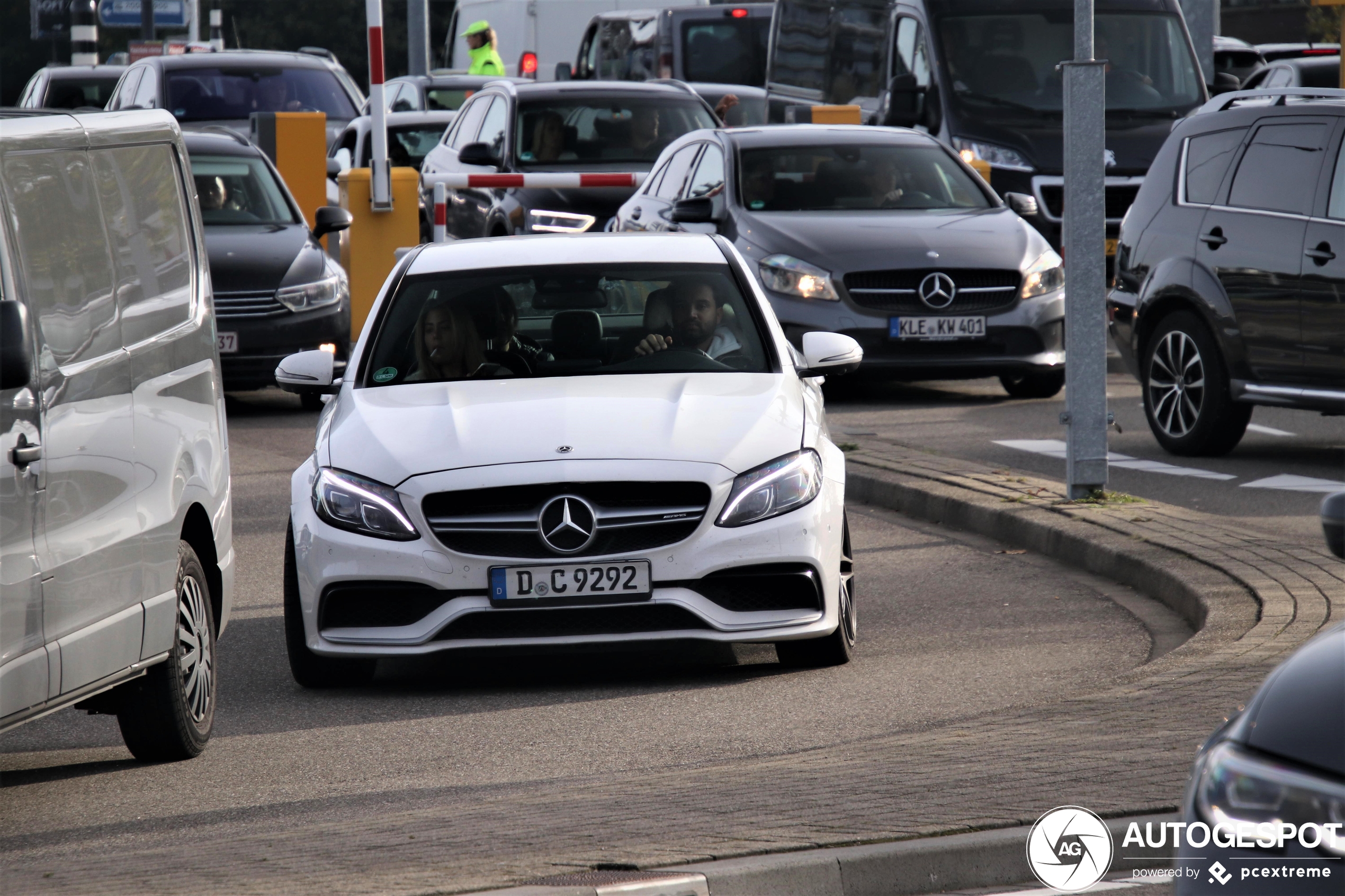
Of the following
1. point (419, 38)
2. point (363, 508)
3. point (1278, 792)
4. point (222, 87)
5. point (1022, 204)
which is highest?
point (419, 38)

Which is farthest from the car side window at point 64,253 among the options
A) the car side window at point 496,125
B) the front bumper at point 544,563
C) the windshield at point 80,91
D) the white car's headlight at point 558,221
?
the windshield at point 80,91

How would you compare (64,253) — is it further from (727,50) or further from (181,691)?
(727,50)

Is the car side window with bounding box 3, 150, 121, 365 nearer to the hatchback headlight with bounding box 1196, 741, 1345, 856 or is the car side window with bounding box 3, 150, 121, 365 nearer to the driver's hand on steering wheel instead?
the driver's hand on steering wheel

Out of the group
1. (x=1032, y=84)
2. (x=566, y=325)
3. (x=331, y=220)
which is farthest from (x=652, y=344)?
(x=1032, y=84)

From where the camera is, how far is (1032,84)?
64.0 feet

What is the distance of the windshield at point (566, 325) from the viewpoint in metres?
8.14

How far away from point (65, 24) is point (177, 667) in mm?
32777

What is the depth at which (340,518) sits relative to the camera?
23.8 feet

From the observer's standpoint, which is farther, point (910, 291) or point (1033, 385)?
point (1033, 385)

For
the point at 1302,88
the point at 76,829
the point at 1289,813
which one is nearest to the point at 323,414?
the point at 76,829

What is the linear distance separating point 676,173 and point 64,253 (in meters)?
10.7

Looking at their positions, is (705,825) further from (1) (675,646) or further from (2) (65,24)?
(2) (65,24)

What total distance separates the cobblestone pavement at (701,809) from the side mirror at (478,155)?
12048 mm

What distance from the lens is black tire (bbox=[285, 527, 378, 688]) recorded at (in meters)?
7.38
